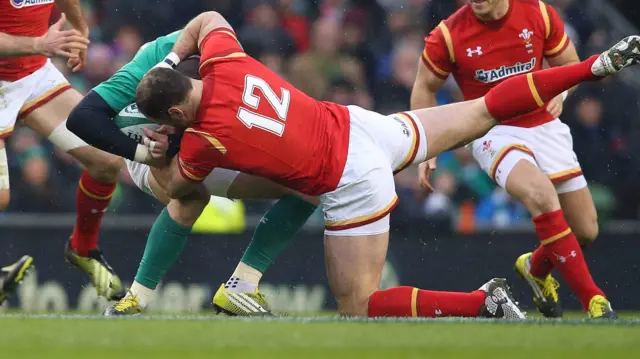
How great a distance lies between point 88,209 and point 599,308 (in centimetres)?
336

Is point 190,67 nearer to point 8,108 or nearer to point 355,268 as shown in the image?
point 355,268

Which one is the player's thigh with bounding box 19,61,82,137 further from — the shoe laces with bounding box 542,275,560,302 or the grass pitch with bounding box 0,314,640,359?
the shoe laces with bounding box 542,275,560,302

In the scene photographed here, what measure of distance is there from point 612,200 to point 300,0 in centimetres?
453

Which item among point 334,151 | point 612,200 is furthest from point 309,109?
point 612,200

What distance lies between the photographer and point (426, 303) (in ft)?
19.6

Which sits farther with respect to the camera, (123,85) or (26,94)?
(26,94)

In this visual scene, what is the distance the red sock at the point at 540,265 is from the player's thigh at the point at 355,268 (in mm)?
2056

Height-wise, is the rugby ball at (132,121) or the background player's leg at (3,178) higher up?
the rugby ball at (132,121)

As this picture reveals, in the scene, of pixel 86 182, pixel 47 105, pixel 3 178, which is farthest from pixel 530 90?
pixel 3 178

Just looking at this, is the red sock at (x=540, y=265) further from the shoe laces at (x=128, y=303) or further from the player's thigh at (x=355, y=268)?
the shoe laces at (x=128, y=303)

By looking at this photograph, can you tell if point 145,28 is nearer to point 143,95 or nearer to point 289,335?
point 143,95

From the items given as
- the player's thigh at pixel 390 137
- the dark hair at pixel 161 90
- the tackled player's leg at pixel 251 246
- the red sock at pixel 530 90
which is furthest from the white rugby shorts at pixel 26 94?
the red sock at pixel 530 90

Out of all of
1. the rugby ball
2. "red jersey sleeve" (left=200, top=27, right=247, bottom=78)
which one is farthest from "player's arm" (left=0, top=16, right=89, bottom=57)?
"red jersey sleeve" (left=200, top=27, right=247, bottom=78)

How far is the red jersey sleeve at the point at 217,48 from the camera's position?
20.0ft
